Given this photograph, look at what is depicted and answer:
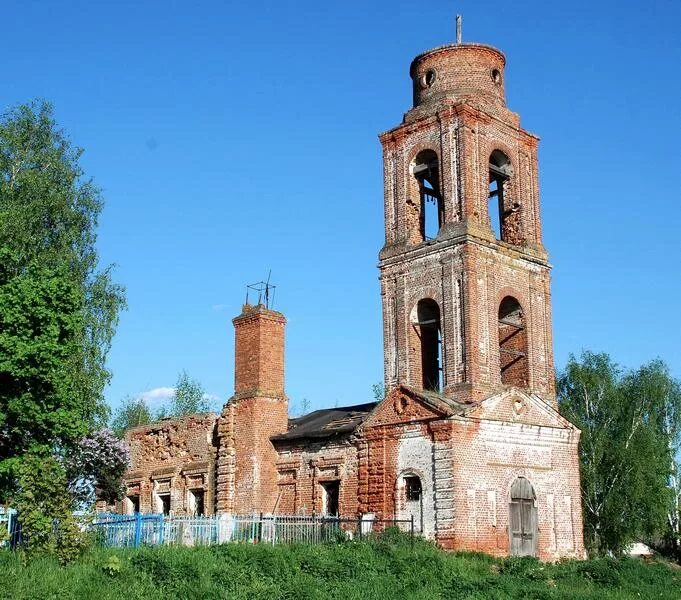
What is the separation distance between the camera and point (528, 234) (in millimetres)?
23344

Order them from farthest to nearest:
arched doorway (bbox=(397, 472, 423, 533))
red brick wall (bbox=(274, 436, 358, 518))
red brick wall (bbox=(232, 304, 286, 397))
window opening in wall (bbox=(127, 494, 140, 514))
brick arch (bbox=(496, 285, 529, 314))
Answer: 1. window opening in wall (bbox=(127, 494, 140, 514))
2. red brick wall (bbox=(232, 304, 286, 397))
3. brick arch (bbox=(496, 285, 529, 314))
4. red brick wall (bbox=(274, 436, 358, 518))
5. arched doorway (bbox=(397, 472, 423, 533))

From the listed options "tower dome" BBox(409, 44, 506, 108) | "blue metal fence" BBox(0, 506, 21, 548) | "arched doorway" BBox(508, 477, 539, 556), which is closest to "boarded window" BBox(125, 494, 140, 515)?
"blue metal fence" BBox(0, 506, 21, 548)

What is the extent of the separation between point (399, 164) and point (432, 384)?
571 cm

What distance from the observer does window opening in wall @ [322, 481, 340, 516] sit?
72.1 ft

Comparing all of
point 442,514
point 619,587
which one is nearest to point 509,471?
point 442,514

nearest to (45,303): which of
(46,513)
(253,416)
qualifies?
(46,513)

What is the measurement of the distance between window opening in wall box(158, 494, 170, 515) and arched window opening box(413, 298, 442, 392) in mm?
8838

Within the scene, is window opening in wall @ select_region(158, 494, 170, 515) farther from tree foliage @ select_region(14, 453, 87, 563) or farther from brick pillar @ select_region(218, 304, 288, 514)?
tree foliage @ select_region(14, 453, 87, 563)

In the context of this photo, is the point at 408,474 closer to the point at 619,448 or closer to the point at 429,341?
the point at 429,341

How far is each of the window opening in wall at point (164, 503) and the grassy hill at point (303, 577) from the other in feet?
33.0

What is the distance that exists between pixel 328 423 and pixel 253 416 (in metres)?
2.05

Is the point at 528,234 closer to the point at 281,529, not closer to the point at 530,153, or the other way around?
the point at 530,153

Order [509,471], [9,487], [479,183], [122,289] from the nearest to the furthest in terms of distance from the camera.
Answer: [9,487] → [509,471] → [479,183] → [122,289]

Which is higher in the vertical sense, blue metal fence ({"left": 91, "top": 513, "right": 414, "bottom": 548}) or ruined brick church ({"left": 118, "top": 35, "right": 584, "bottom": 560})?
ruined brick church ({"left": 118, "top": 35, "right": 584, "bottom": 560})
